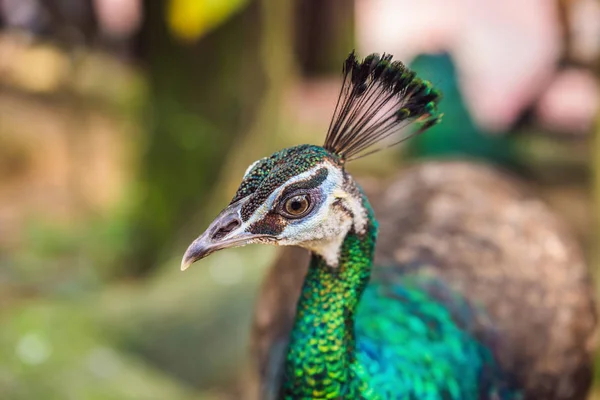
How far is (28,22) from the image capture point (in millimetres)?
4043

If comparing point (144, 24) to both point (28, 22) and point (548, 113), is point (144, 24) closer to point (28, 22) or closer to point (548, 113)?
point (28, 22)

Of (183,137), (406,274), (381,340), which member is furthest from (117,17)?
(381,340)

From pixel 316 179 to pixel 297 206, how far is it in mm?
46

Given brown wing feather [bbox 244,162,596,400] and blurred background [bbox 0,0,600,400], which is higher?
blurred background [bbox 0,0,600,400]

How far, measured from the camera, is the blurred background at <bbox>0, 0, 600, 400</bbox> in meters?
2.49

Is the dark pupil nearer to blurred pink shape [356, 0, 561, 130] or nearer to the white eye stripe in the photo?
the white eye stripe

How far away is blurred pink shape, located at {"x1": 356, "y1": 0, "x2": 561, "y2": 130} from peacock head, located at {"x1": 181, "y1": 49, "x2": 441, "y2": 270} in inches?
127

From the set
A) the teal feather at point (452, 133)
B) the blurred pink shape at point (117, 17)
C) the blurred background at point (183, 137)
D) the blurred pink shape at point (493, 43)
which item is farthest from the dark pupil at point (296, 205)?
the blurred pink shape at point (117, 17)

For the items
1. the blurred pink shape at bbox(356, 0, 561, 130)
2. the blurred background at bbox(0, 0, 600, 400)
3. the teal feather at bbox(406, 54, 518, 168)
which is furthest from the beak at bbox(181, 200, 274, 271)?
the blurred pink shape at bbox(356, 0, 561, 130)

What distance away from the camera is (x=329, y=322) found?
1.13 m

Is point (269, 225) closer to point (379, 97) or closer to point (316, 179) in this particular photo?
point (316, 179)

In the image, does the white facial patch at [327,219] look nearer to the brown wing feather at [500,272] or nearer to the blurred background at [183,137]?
the brown wing feather at [500,272]

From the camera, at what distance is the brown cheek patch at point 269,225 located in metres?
1.02

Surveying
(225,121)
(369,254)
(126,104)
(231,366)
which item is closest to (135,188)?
(225,121)
